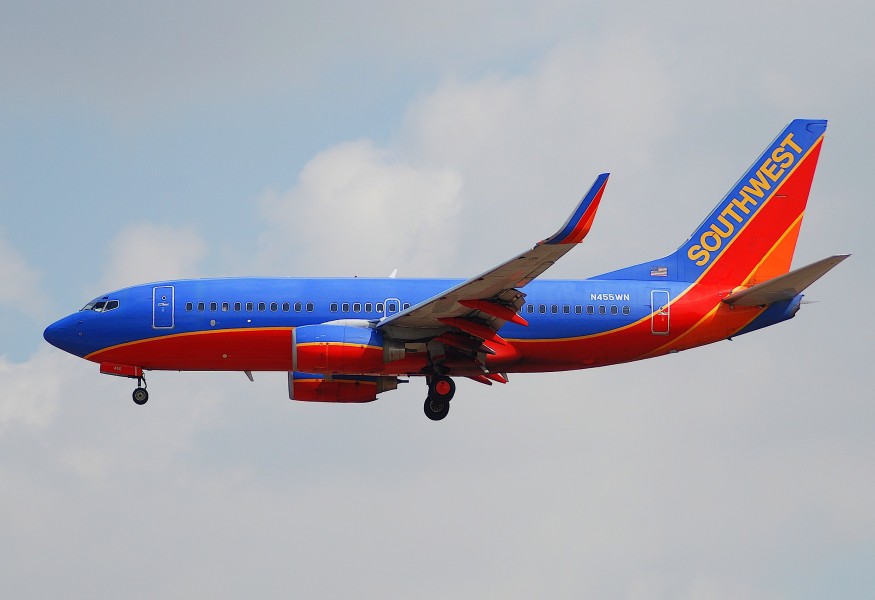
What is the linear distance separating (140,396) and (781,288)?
72.7 ft

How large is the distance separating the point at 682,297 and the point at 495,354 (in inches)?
273

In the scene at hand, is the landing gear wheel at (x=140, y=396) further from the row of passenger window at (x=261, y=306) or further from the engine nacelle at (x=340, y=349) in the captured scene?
the engine nacelle at (x=340, y=349)

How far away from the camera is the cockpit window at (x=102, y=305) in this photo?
56.8 m

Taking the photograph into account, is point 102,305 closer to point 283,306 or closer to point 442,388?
point 283,306

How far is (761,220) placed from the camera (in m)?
59.8

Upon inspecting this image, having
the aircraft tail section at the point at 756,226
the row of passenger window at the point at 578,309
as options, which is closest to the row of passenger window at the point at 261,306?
the row of passenger window at the point at 578,309

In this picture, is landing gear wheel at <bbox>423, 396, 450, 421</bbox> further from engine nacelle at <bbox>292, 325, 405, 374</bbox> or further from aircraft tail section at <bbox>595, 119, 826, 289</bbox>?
aircraft tail section at <bbox>595, 119, 826, 289</bbox>

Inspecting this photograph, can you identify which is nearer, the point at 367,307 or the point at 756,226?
the point at 367,307

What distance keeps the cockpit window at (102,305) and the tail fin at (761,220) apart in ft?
64.1

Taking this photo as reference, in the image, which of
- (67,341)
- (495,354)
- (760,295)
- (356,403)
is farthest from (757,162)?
(67,341)

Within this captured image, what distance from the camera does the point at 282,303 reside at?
55.8 m

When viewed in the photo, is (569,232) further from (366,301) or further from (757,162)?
(757,162)

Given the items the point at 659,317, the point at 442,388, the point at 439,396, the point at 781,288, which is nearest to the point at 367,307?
the point at 442,388

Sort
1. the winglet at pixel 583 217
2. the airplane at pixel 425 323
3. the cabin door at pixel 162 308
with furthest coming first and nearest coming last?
the cabin door at pixel 162 308 → the airplane at pixel 425 323 → the winglet at pixel 583 217
